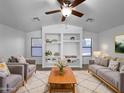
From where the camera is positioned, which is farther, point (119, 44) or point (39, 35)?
point (39, 35)

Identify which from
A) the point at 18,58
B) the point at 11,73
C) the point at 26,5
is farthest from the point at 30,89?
the point at 26,5

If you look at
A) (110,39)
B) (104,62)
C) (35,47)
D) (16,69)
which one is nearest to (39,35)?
(35,47)

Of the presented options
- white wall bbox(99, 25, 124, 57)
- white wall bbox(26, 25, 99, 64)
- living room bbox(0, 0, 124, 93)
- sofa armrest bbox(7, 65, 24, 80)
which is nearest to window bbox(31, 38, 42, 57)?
living room bbox(0, 0, 124, 93)

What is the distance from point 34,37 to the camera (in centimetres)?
866

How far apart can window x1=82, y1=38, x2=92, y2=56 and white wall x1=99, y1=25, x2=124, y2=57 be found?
0.92 meters

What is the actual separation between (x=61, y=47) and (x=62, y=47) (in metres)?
0.06

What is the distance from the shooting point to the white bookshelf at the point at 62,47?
7.93 meters

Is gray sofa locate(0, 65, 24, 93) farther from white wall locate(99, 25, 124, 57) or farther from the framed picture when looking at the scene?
white wall locate(99, 25, 124, 57)

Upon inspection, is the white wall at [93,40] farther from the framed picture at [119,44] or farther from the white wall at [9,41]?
the white wall at [9,41]

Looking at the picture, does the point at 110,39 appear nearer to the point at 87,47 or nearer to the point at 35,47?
the point at 87,47

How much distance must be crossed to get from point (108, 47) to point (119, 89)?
3728mm

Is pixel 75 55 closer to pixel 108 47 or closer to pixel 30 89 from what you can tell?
pixel 108 47

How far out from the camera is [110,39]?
21.9 ft

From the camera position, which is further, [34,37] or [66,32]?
[34,37]
